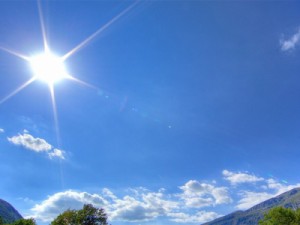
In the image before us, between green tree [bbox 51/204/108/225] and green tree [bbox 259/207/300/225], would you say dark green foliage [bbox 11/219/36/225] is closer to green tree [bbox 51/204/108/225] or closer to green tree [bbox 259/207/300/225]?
green tree [bbox 51/204/108/225]

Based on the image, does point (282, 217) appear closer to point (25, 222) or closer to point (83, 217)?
point (83, 217)

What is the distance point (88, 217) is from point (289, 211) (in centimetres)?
6824

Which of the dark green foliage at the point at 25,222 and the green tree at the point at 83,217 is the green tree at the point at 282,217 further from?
the dark green foliage at the point at 25,222

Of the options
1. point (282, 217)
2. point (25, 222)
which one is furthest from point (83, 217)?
point (282, 217)

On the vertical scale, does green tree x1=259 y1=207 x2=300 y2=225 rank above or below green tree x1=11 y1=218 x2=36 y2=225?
below

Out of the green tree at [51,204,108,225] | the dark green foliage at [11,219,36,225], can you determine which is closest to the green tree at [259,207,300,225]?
the green tree at [51,204,108,225]

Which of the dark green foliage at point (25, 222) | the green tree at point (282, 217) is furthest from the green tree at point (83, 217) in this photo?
the green tree at point (282, 217)

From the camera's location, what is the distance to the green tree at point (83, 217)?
79812 mm

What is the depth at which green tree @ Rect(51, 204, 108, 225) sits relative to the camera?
79812 millimetres

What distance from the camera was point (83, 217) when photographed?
79688 mm

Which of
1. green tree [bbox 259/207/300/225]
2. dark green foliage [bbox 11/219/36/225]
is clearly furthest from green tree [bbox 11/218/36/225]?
green tree [bbox 259/207/300/225]

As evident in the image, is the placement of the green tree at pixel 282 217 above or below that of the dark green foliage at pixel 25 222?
below

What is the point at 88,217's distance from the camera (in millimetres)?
80500

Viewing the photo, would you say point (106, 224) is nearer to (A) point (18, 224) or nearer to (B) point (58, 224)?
(B) point (58, 224)
